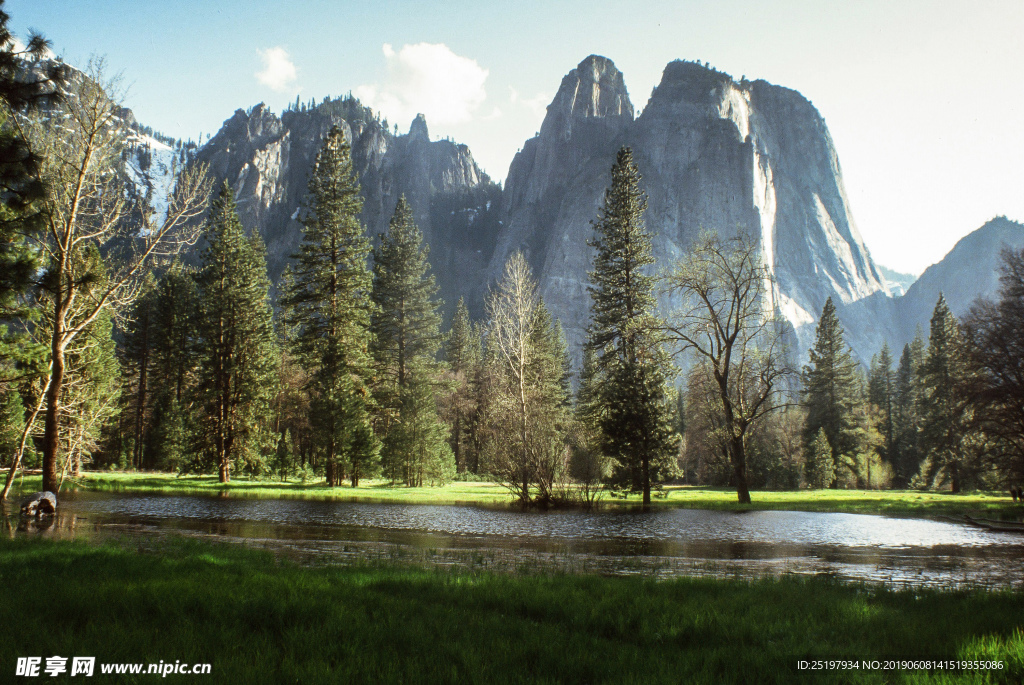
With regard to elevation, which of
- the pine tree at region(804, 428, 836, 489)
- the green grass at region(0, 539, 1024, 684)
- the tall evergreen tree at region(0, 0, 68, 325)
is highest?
the tall evergreen tree at region(0, 0, 68, 325)

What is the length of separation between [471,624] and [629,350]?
2737 centimetres

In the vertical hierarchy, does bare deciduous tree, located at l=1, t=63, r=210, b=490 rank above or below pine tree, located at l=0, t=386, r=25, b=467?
above

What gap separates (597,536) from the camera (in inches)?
583

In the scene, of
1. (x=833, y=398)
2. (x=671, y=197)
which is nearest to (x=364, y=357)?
(x=833, y=398)

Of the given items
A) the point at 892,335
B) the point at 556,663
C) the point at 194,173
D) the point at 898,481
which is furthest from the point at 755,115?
the point at 556,663

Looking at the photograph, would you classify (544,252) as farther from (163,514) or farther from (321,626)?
(321,626)

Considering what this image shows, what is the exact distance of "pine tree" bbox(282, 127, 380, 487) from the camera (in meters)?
31.2

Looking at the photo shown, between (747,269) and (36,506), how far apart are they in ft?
97.4

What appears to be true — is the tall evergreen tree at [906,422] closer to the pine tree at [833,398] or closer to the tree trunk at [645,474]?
the pine tree at [833,398]

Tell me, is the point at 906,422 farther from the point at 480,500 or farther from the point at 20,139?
the point at 20,139

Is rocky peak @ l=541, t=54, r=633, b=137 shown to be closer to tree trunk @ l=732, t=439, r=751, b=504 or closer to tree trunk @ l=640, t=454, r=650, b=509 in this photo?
tree trunk @ l=732, t=439, r=751, b=504

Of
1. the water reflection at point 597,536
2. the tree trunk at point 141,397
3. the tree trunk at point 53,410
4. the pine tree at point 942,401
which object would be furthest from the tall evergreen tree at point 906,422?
the tree trunk at point 141,397

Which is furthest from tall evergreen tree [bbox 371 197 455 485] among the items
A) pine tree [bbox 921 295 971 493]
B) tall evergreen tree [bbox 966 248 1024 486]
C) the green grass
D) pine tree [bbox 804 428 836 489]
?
pine tree [bbox 921 295 971 493]

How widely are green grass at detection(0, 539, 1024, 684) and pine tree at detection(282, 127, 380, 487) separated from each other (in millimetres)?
24171
